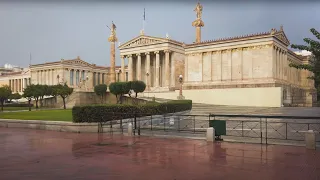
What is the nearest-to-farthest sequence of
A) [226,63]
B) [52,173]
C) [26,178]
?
1. [26,178]
2. [52,173]
3. [226,63]

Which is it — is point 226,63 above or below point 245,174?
above

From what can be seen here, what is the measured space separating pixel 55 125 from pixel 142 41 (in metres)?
40.5

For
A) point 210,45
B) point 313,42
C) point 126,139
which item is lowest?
point 126,139

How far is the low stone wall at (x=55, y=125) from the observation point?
18002 millimetres

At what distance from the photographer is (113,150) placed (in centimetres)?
1182

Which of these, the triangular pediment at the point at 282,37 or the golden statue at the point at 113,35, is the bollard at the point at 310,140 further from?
the golden statue at the point at 113,35

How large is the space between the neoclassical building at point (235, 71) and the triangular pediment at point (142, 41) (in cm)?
23

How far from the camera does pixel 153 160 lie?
9875 millimetres

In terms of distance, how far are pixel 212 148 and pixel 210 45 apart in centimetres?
3492

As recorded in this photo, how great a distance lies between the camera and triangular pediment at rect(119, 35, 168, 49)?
2185 inches

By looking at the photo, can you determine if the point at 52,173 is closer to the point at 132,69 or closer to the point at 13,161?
the point at 13,161

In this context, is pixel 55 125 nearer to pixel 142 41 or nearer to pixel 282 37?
pixel 282 37

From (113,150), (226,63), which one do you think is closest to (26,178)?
(113,150)

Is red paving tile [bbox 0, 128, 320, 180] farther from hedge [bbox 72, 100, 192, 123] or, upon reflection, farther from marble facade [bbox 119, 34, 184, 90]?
marble facade [bbox 119, 34, 184, 90]
